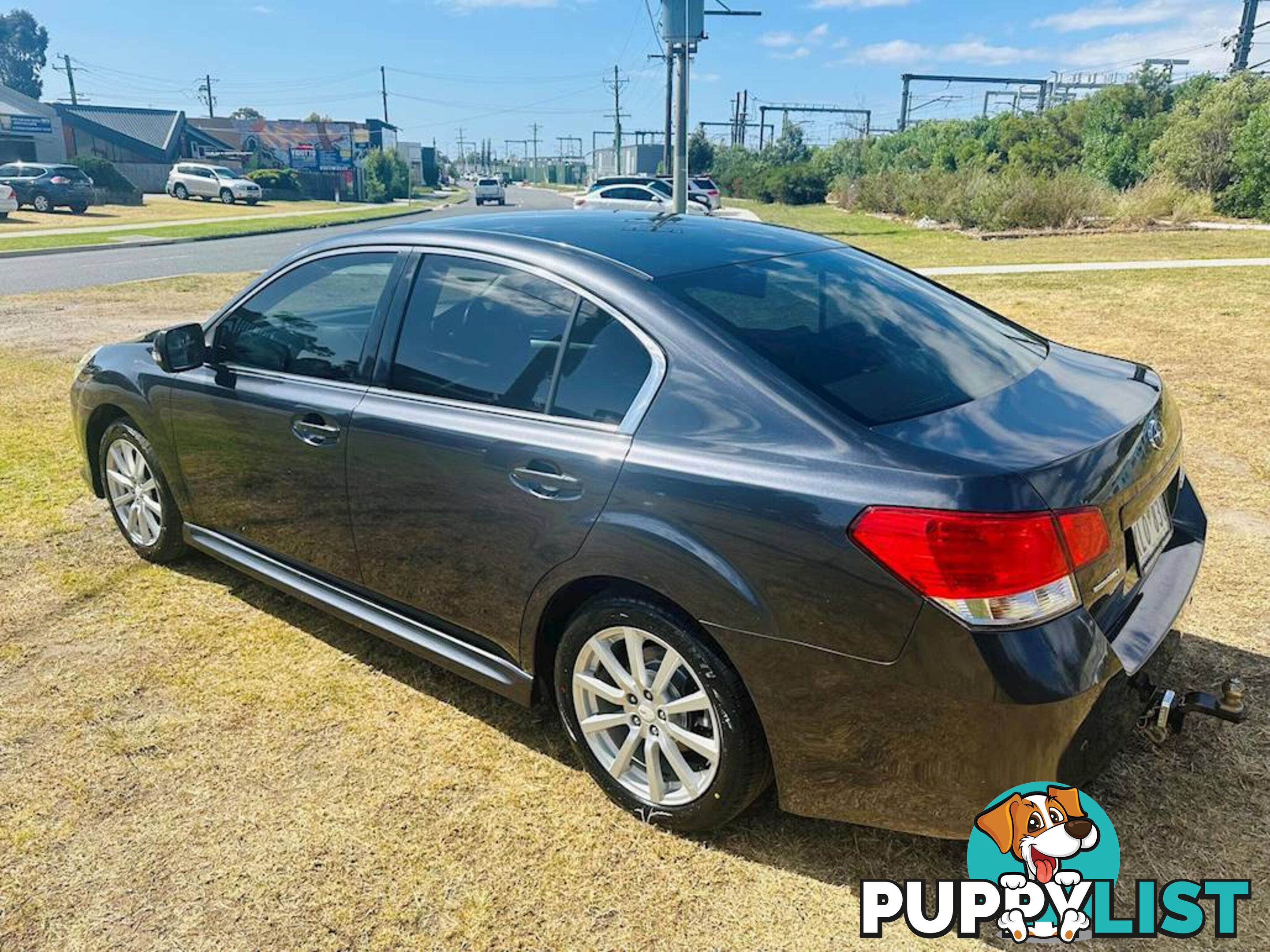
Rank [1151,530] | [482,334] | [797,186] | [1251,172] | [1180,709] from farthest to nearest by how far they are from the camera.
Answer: [797,186], [1251,172], [482,334], [1151,530], [1180,709]

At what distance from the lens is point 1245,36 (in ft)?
134

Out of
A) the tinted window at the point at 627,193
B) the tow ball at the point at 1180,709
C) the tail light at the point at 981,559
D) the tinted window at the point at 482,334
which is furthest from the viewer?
the tinted window at the point at 627,193

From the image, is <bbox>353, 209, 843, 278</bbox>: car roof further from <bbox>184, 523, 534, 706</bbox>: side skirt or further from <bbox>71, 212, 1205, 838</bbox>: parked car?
<bbox>184, 523, 534, 706</bbox>: side skirt

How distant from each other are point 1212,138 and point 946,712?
1213 inches

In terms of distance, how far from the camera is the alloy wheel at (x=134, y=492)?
4430 mm

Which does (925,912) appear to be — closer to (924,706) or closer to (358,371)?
(924,706)

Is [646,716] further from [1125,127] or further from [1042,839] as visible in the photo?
[1125,127]

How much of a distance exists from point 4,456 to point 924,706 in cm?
645

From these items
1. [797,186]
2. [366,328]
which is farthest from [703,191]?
[366,328]

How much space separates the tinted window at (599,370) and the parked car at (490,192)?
59534 millimetres

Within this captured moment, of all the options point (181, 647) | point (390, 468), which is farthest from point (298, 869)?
point (181, 647)

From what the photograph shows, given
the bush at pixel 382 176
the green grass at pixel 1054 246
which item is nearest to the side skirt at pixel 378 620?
the green grass at pixel 1054 246

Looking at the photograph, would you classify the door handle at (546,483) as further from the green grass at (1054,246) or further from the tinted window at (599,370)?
the green grass at (1054,246)

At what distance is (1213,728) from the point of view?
10.1 ft
